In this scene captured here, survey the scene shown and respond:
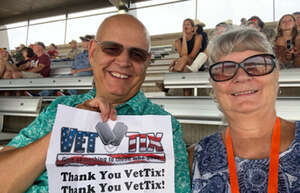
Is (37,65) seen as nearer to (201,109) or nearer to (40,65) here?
(40,65)

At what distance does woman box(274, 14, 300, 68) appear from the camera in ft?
8.73

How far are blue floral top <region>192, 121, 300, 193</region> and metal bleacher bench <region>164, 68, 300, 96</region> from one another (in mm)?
1507

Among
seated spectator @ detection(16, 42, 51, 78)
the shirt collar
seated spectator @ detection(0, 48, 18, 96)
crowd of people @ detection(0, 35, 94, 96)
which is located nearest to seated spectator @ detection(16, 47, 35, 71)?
crowd of people @ detection(0, 35, 94, 96)

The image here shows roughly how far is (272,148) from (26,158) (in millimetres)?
945

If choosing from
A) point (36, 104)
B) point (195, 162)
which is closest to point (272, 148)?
A: point (195, 162)

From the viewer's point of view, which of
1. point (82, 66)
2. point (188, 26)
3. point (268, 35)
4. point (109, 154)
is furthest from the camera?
point (82, 66)

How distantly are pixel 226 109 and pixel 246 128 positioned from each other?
0.12m

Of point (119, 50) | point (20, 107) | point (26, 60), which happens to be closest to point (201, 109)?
point (119, 50)

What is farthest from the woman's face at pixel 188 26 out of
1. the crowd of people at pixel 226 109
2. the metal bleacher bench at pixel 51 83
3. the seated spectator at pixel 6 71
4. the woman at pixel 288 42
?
the seated spectator at pixel 6 71

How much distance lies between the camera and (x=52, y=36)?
13.3m

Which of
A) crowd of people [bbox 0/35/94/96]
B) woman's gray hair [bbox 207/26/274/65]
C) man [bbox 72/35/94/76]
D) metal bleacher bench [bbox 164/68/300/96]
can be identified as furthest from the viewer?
crowd of people [bbox 0/35/94/96]

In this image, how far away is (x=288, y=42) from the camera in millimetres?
2791

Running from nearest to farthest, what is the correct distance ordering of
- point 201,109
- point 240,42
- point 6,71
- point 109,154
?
point 109,154 → point 240,42 → point 201,109 → point 6,71

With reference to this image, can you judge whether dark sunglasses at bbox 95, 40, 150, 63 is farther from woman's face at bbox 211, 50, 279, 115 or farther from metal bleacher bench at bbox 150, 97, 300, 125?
metal bleacher bench at bbox 150, 97, 300, 125
